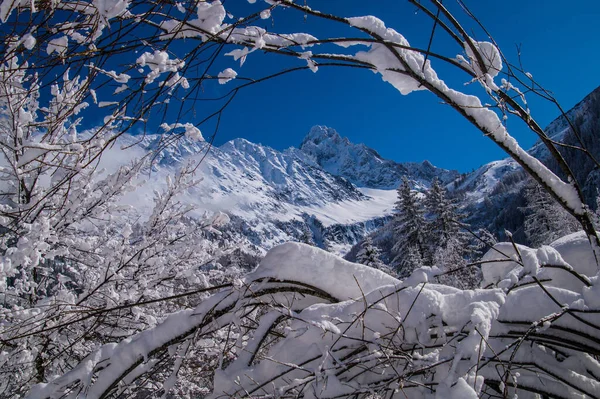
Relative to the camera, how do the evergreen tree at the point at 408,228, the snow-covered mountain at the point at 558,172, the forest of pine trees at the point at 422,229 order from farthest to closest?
the snow-covered mountain at the point at 558,172 → the evergreen tree at the point at 408,228 → the forest of pine trees at the point at 422,229

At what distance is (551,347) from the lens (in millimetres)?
1542

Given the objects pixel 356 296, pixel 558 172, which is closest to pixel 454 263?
pixel 356 296

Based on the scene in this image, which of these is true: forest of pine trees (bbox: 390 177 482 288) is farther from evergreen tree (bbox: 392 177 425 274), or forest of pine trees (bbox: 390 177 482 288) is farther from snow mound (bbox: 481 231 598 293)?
snow mound (bbox: 481 231 598 293)

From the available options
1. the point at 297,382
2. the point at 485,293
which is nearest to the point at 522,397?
the point at 485,293

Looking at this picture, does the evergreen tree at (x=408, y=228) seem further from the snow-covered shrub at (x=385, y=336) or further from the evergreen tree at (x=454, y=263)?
the snow-covered shrub at (x=385, y=336)

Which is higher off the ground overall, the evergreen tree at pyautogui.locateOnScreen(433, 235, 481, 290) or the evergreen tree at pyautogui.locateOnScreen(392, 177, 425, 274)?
the evergreen tree at pyautogui.locateOnScreen(392, 177, 425, 274)

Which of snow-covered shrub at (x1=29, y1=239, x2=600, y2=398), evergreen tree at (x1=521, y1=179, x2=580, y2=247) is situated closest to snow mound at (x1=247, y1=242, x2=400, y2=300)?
snow-covered shrub at (x1=29, y1=239, x2=600, y2=398)

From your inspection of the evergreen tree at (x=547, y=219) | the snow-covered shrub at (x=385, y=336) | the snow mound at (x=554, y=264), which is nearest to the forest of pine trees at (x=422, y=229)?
the evergreen tree at (x=547, y=219)

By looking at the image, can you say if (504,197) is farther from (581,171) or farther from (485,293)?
(485,293)

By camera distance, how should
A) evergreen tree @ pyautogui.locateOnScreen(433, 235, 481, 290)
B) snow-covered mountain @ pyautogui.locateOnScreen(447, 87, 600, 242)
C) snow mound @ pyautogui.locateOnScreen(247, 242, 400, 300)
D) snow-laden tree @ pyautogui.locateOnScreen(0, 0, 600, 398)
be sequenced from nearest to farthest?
snow-laden tree @ pyautogui.locateOnScreen(0, 0, 600, 398)
snow mound @ pyautogui.locateOnScreen(247, 242, 400, 300)
evergreen tree @ pyautogui.locateOnScreen(433, 235, 481, 290)
snow-covered mountain @ pyautogui.locateOnScreen(447, 87, 600, 242)

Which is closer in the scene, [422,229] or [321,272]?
[321,272]

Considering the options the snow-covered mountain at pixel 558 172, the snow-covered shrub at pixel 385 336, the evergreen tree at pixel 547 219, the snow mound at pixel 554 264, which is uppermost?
the snow-covered mountain at pixel 558 172

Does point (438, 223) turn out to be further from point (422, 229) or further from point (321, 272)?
point (321, 272)

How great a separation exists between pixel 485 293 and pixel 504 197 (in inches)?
4447
